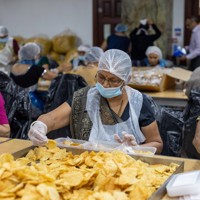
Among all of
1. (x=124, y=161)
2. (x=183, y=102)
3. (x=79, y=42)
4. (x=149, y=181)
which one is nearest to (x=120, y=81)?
(x=124, y=161)

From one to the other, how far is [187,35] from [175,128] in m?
4.82

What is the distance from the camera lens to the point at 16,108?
338 centimetres

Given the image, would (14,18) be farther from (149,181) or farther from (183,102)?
(149,181)

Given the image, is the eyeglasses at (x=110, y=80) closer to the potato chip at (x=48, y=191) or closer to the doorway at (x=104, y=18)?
the potato chip at (x=48, y=191)


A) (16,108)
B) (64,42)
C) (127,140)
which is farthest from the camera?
(64,42)

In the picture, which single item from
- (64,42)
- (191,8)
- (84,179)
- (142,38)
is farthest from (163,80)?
(64,42)

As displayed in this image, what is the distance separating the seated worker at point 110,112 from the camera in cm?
247

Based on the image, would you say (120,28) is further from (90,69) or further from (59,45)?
(90,69)

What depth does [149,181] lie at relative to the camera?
1.56 m

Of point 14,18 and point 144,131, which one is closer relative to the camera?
point 144,131

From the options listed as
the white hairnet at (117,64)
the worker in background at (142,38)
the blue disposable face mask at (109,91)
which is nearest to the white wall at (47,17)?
the worker in background at (142,38)

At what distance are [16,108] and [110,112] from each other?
1131mm

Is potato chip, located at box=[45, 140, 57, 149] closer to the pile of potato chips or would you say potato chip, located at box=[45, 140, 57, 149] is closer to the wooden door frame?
the pile of potato chips

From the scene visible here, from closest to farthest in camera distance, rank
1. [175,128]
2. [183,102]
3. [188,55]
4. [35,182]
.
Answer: [35,182] < [175,128] < [183,102] < [188,55]
